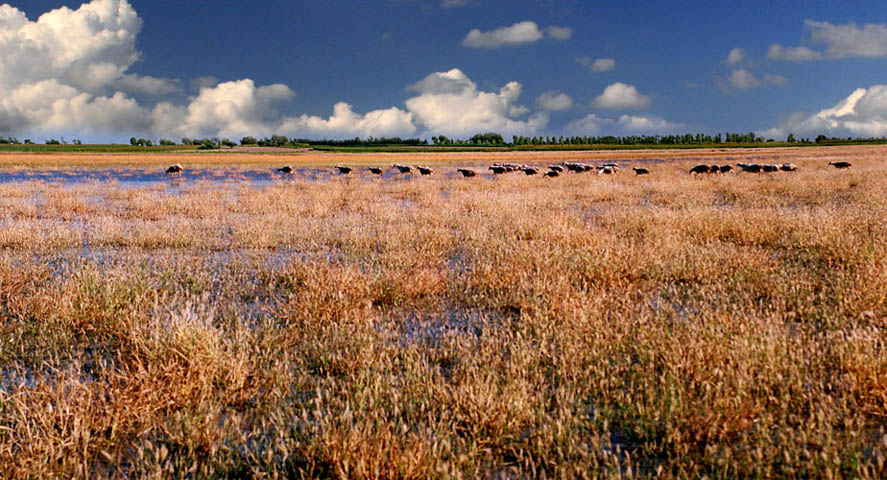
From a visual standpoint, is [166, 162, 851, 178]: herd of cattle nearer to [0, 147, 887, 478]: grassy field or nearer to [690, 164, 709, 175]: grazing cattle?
[690, 164, 709, 175]: grazing cattle

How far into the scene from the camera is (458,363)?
12.8 feet

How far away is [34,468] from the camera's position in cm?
254

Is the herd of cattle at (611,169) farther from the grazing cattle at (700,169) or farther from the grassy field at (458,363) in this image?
the grassy field at (458,363)

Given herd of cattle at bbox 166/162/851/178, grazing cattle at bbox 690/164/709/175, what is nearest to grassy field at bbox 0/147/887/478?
grazing cattle at bbox 690/164/709/175

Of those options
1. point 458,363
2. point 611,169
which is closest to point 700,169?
point 611,169

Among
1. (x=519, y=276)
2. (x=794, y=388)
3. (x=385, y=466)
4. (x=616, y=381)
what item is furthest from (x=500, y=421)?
(x=519, y=276)

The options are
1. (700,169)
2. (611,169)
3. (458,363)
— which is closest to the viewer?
(458,363)

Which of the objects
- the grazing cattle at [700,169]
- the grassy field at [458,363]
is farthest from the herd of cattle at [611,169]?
the grassy field at [458,363]

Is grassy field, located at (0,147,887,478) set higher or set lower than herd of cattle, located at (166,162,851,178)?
lower

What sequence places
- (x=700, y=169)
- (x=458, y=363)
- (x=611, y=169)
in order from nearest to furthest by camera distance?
(x=458, y=363) < (x=700, y=169) < (x=611, y=169)

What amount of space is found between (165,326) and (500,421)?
9.90 ft

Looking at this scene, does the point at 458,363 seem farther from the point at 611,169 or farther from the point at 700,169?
the point at 611,169

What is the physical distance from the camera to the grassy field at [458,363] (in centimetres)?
269

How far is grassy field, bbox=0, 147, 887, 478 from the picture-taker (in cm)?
269
